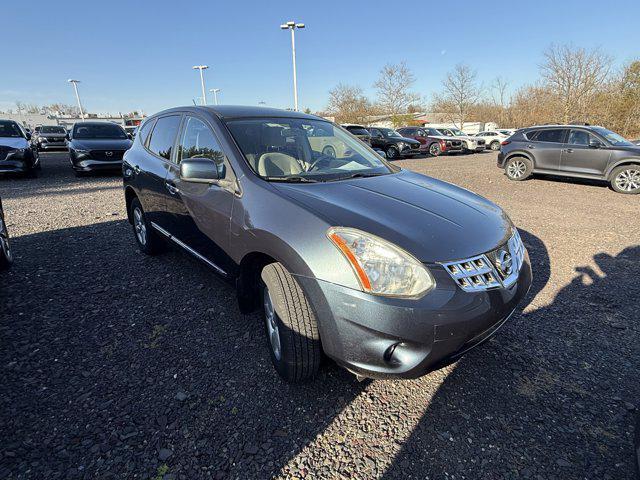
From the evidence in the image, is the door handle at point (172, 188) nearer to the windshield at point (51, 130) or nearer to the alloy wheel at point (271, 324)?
the alloy wheel at point (271, 324)

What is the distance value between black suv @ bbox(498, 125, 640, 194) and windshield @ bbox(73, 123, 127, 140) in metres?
12.1

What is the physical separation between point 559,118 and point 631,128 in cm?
539

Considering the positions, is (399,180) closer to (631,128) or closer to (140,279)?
(140,279)

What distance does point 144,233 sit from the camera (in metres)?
4.29

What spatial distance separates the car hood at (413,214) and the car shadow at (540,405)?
36.3 inches

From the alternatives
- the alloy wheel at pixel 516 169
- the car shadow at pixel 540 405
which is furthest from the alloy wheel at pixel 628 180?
the car shadow at pixel 540 405

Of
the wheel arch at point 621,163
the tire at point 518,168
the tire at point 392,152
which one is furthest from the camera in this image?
the tire at point 392,152

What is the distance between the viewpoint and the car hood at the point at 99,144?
33.6 ft

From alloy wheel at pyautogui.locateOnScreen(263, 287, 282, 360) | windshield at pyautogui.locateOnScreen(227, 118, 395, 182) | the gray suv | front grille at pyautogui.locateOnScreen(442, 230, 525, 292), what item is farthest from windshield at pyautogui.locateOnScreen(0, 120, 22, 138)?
front grille at pyautogui.locateOnScreen(442, 230, 525, 292)

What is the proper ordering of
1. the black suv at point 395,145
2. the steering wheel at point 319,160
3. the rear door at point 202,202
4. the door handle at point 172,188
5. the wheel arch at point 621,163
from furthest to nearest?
the black suv at point 395,145
the wheel arch at point 621,163
the door handle at point 172,188
the steering wheel at point 319,160
the rear door at point 202,202

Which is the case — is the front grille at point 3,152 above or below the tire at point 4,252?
above

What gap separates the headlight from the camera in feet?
5.58

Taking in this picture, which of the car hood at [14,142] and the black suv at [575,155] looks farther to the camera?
the car hood at [14,142]

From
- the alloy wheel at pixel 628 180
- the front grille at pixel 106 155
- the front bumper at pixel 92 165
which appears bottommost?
the alloy wheel at pixel 628 180
